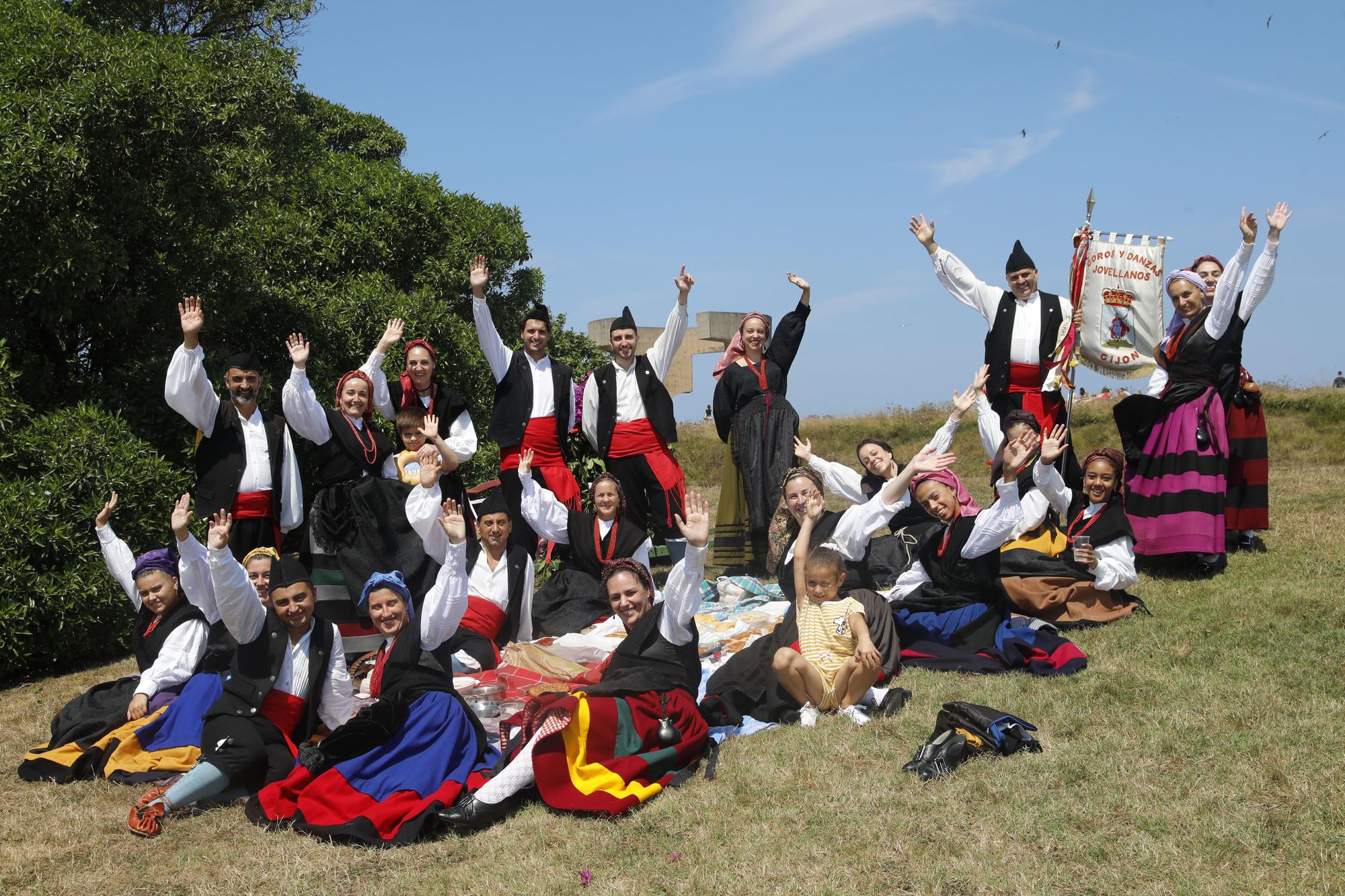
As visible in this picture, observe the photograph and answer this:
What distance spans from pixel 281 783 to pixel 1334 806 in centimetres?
350

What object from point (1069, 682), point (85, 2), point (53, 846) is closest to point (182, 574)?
point (53, 846)

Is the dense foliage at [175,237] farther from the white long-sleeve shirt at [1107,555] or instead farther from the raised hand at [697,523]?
the white long-sleeve shirt at [1107,555]

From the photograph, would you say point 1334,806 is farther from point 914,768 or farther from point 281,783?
point 281,783

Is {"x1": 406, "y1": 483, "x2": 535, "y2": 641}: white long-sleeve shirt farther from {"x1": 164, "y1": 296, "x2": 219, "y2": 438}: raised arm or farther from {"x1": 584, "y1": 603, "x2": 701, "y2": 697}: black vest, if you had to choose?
{"x1": 584, "y1": 603, "x2": 701, "y2": 697}: black vest

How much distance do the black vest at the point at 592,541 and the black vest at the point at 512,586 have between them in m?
0.66

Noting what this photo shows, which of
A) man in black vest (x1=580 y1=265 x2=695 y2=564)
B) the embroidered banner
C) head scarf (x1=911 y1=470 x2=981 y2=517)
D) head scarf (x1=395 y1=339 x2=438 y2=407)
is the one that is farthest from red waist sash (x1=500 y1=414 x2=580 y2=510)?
the embroidered banner

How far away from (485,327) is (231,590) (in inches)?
113

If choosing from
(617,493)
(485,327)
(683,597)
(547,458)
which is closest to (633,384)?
(547,458)

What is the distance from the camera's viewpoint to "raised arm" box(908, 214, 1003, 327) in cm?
690

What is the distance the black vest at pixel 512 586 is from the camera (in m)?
5.74

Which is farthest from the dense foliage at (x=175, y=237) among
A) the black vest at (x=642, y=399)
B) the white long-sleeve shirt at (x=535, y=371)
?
the black vest at (x=642, y=399)

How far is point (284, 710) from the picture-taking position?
14.1ft

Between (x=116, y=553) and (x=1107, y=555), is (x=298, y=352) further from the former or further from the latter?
(x=1107, y=555)

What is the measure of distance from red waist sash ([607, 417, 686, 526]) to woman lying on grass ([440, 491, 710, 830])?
2669mm
